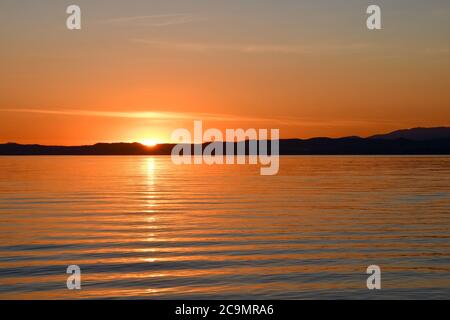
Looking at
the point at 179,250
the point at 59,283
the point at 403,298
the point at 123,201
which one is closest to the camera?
the point at 403,298

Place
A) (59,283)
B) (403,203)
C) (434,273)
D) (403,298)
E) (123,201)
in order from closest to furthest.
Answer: (403,298), (59,283), (434,273), (403,203), (123,201)

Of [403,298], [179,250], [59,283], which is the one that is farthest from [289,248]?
[59,283]

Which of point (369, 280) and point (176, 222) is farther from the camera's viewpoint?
point (176, 222)

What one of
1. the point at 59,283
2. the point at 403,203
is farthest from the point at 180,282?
the point at 403,203

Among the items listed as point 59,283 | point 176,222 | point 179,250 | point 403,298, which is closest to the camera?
point 403,298

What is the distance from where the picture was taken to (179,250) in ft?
92.3

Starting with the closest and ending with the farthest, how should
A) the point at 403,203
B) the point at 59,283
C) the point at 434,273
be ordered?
the point at 59,283
the point at 434,273
the point at 403,203
